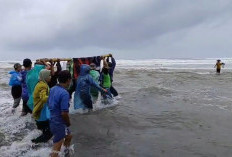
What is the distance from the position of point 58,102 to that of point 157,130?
3.68 metres

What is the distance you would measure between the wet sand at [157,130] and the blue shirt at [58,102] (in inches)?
52.0

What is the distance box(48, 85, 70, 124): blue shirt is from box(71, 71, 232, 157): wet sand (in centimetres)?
132

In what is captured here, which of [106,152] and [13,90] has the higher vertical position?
[13,90]

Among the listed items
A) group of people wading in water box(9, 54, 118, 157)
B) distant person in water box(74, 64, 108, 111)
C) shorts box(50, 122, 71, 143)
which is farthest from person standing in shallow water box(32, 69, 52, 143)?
distant person in water box(74, 64, 108, 111)

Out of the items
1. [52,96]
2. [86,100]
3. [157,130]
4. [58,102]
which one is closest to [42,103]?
[52,96]

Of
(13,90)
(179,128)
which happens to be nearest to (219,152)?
(179,128)

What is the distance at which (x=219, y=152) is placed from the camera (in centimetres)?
634

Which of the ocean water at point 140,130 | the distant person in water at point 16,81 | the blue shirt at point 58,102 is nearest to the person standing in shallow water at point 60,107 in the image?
the blue shirt at point 58,102

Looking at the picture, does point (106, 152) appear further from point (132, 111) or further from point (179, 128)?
point (132, 111)

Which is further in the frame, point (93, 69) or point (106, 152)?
point (93, 69)

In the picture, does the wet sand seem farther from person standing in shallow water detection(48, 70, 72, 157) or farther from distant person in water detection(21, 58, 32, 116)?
distant person in water detection(21, 58, 32, 116)

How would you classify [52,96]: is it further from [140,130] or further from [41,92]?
[140,130]

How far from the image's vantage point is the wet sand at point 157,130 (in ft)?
21.2

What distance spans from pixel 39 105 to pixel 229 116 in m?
6.29
